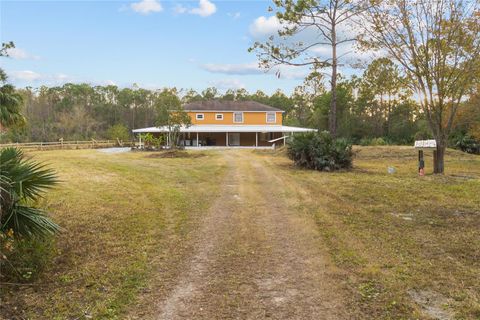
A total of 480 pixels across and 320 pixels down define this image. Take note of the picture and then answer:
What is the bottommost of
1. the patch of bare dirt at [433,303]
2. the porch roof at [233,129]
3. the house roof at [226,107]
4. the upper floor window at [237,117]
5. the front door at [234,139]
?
the patch of bare dirt at [433,303]

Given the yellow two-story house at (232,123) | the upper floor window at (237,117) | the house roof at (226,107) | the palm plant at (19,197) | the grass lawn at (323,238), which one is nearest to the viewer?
the grass lawn at (323,238)

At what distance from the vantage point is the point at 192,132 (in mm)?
42500

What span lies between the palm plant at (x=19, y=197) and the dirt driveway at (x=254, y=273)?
5.95 ft

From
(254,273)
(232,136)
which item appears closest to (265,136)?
(232,136)

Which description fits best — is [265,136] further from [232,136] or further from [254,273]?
[254,273]

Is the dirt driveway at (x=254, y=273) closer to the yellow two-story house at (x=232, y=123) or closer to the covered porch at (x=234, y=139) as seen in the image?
the yellow two-story house at (x=232, y=123)

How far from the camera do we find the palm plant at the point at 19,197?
507 cm

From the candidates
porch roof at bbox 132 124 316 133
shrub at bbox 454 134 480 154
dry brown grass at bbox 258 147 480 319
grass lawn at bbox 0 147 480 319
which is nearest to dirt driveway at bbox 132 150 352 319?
grass lawn at bbox 0 147 480 319

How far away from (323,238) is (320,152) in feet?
37.2

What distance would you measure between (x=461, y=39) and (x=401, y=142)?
32.8 m

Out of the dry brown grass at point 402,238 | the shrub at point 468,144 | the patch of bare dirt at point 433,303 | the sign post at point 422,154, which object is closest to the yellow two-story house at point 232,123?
the shrub at point 468,144

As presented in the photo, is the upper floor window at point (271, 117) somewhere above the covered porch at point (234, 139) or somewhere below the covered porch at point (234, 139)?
above

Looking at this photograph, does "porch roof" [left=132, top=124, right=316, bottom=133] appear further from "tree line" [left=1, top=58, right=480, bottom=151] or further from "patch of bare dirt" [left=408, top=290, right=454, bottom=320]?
"patch of bare dirt" [left=408, top=290, right=454, bottom=320]

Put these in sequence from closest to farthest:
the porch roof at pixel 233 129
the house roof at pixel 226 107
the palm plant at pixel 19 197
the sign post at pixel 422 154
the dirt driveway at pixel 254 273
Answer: the dirt driveway at pixel 254 273 < the palm plant at pixel 19 197 < the sign post at pixel 422 154 < the porch roof at pixel 233 129 < the house roof at pixel 226 107
